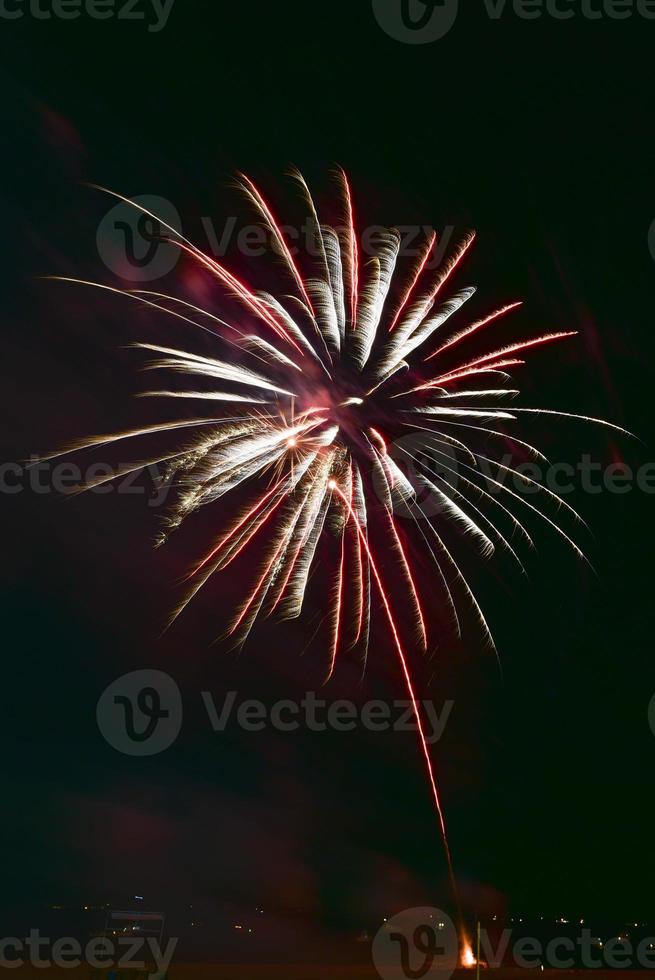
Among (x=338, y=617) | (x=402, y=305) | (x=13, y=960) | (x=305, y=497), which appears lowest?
(x=13, y=960)

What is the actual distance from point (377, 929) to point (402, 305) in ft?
147

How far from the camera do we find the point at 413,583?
18.5 m

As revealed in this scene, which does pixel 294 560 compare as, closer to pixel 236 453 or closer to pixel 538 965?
pixel 236 453

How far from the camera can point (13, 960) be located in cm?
3139

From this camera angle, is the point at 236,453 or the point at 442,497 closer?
the point at 236,453

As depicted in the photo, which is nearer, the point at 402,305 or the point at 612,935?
the point at 402,305

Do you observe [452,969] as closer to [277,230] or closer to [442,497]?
[442,497]

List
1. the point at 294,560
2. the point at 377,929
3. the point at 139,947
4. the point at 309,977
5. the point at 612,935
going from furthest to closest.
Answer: the point at 377,929, the point at 612,935, the point at 309,977, the point at 139,947, the point at 294,560

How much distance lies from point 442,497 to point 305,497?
9.09 feet

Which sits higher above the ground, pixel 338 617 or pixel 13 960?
pixel 338 617

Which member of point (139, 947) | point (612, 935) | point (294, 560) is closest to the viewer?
point (294, 560)

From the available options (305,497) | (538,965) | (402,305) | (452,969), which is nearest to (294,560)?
(305,497)

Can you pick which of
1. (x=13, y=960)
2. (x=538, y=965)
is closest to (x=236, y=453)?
(x=13, y=960)

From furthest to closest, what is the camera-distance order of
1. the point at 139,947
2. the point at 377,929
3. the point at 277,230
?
the point at 377,929 → the point at 139,947 → the point at 277,230
